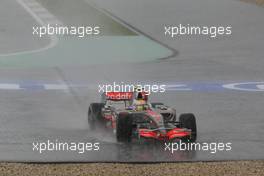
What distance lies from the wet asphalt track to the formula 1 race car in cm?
24

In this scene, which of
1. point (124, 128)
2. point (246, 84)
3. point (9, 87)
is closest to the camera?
point (124, 128)

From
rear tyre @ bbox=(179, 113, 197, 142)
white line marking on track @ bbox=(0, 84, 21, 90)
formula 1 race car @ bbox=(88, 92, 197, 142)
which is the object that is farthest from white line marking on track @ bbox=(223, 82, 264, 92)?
rear tyre @ bbox=(179, 113, 197, 142)

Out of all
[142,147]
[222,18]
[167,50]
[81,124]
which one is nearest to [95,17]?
[222,18]

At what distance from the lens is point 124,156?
16.6 m

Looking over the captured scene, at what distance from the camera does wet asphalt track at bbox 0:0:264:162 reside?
57.0 feet

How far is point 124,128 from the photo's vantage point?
17.5 m

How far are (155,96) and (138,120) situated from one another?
17.7 ft

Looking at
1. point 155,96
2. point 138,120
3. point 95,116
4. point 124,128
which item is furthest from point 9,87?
point 124,128

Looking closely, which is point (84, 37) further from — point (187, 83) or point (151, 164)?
point (151, 164)

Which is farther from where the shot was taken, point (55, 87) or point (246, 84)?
point (246, 84)

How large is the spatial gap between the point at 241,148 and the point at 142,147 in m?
1.69

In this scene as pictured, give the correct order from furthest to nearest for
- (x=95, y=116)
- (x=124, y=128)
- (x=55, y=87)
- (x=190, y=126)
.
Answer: (x=55, y=87) < (x=95, y=116) < (x=190, y=126) < (x=124, y=128)

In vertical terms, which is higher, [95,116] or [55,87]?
[95,116]

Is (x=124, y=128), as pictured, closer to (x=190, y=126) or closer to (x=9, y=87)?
(x=190, y=126)
